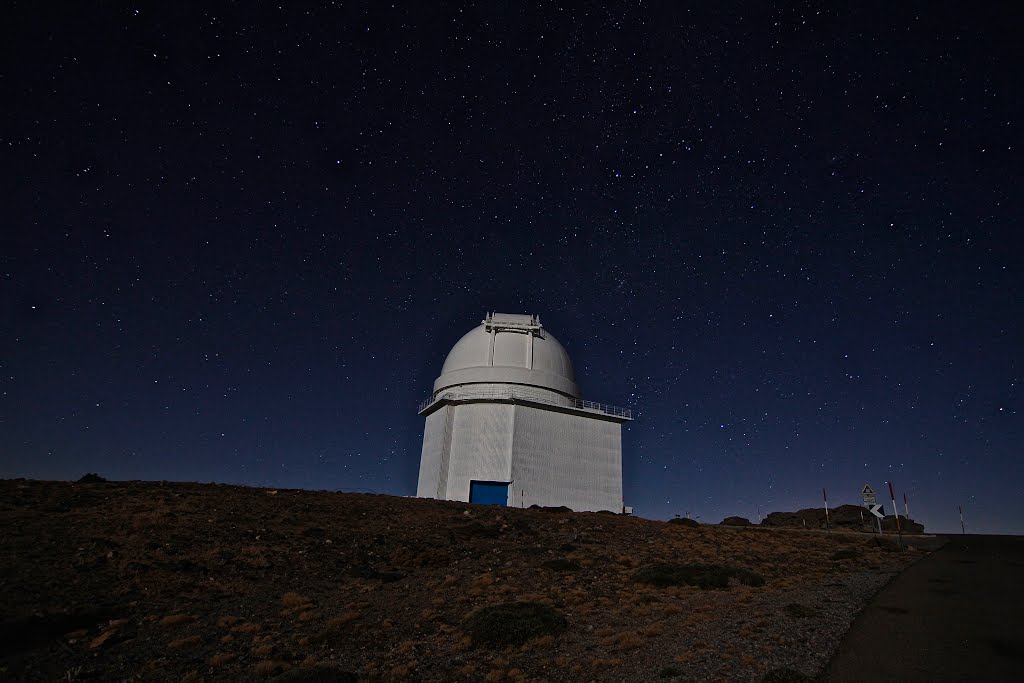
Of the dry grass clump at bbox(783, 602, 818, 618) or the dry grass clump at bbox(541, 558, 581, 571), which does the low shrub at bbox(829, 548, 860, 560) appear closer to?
the dry grass clump at bbox(541, 558, 581, 571)

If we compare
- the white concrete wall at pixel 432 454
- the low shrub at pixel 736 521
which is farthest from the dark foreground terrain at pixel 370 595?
the low shrub at pixel 736 521

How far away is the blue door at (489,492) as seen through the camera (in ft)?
93.6

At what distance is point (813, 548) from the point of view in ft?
68.5

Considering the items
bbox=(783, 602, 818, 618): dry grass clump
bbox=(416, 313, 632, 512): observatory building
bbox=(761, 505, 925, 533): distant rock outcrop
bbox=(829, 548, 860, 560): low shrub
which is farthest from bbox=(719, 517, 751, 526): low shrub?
bbox=(783, 602, 818, 618): dry grass clump

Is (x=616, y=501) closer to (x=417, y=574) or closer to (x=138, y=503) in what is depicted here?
(x=417, y=574)

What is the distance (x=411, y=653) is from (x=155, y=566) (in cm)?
752

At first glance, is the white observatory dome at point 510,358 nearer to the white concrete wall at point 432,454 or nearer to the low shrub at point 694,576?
the white concrete wall at point 432,454

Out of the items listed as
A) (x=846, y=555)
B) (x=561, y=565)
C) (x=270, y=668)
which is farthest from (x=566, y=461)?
(x=270, y=668)

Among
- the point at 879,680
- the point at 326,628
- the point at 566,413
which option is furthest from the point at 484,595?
the point at 566,413

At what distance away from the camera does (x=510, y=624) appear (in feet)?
31.4

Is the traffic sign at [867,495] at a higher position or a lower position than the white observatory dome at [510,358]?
lower

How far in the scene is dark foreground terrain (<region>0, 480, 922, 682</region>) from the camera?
8.21 metres

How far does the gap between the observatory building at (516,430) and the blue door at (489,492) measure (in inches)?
2.1

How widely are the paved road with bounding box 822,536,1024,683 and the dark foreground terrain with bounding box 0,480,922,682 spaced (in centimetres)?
48
